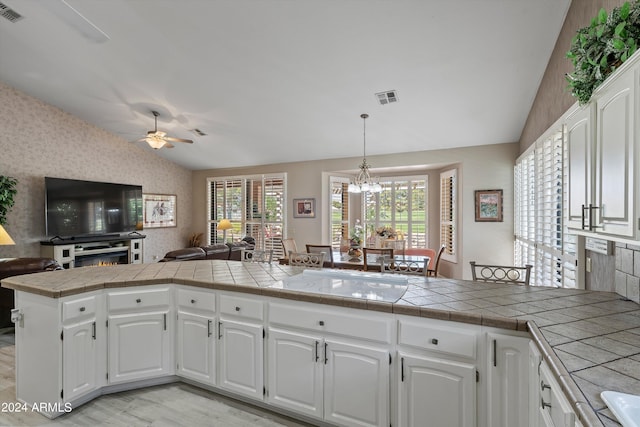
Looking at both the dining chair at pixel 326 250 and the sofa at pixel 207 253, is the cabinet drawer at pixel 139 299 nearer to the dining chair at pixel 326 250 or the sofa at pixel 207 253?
the sofa at pixel 207 253

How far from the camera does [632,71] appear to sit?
123 centimetres

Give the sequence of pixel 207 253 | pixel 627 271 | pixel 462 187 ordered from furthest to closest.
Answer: pixel 462 187 → pixel 207 253 → pixel 627 271

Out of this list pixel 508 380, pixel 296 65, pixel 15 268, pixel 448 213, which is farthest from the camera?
pixel 448 213

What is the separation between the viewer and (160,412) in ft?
7.54

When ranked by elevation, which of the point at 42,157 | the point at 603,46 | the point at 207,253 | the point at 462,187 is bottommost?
the point at 207,253

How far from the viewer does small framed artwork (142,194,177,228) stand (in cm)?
781

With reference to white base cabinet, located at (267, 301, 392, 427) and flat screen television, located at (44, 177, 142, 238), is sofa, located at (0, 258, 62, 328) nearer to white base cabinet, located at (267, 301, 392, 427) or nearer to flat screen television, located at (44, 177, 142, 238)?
flat screen television, located at (44, 177, 142, 238)

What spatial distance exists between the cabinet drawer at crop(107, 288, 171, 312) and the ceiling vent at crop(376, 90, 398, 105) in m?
3.58

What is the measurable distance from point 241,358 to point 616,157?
252 cm

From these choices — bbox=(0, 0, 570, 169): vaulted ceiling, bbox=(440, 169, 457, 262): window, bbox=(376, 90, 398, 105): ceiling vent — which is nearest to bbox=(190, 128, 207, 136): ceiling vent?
bbox=(0, 0, 570, 169): vaulted ceiling

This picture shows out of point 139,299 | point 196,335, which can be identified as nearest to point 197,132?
point 139,299

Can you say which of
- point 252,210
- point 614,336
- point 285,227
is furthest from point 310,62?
point 252,210

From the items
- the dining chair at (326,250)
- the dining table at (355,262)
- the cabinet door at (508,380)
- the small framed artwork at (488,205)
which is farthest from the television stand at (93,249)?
the small framed artwork at (488,205)

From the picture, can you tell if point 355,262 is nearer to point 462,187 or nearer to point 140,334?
point 462,187
